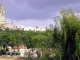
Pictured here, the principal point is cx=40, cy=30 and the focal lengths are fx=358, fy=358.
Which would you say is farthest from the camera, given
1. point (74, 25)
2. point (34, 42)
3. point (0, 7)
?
point (0, 7)

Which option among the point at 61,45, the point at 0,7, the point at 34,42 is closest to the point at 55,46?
the point at 61,45

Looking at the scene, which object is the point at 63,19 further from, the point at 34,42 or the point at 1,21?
the point at 1,21

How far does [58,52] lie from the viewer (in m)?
14.1

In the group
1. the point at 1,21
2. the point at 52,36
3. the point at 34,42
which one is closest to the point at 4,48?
the point at 34,42

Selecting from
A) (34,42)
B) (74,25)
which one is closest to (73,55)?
(74,25)

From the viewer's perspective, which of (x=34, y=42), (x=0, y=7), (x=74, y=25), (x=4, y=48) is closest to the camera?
(x=74, y=25)

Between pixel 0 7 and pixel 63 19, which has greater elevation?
pixel 0 7

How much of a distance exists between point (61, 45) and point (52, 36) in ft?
1.93

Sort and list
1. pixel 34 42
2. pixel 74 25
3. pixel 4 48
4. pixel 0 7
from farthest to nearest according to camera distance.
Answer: pixel 0 7 < pixel 4 48 < pixel 34 42 < pixel 74 25

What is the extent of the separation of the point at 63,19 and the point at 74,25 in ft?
1.68

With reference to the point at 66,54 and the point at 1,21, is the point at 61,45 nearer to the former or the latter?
the point at 66,54

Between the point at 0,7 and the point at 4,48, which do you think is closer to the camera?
the point at 4,48

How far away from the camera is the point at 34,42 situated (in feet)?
152

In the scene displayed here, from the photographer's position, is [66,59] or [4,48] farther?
[4,48]
